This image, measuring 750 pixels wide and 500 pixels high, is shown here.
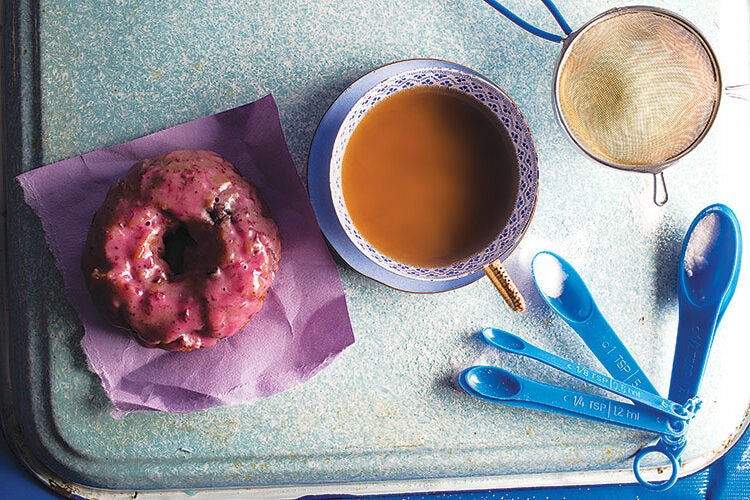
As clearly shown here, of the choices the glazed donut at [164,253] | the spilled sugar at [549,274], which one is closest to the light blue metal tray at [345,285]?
the spilled sugar at [549,274]

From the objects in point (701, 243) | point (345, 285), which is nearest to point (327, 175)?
point (345, 285)

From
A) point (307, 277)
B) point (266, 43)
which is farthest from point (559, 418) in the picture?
point (266, 43)

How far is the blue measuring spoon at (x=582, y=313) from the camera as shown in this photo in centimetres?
120

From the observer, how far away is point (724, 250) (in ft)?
3.96

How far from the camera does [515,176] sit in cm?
111

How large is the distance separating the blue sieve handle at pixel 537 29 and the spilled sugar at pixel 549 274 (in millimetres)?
366

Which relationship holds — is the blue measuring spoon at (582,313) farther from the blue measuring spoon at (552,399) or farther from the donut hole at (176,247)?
the donut hole at (176,247)

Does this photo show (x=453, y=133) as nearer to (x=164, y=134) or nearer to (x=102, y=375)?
(x=164, y=134)

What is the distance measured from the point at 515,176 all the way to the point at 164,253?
55 cm

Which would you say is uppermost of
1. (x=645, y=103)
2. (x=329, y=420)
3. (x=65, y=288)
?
(x=645, y=103)

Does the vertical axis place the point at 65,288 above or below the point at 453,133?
below

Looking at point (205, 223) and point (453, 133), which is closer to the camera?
point (205, 223)

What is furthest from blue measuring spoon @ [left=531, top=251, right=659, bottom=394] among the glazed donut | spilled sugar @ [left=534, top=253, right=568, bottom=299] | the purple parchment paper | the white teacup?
the glazed donut

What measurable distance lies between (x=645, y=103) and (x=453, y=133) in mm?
352
